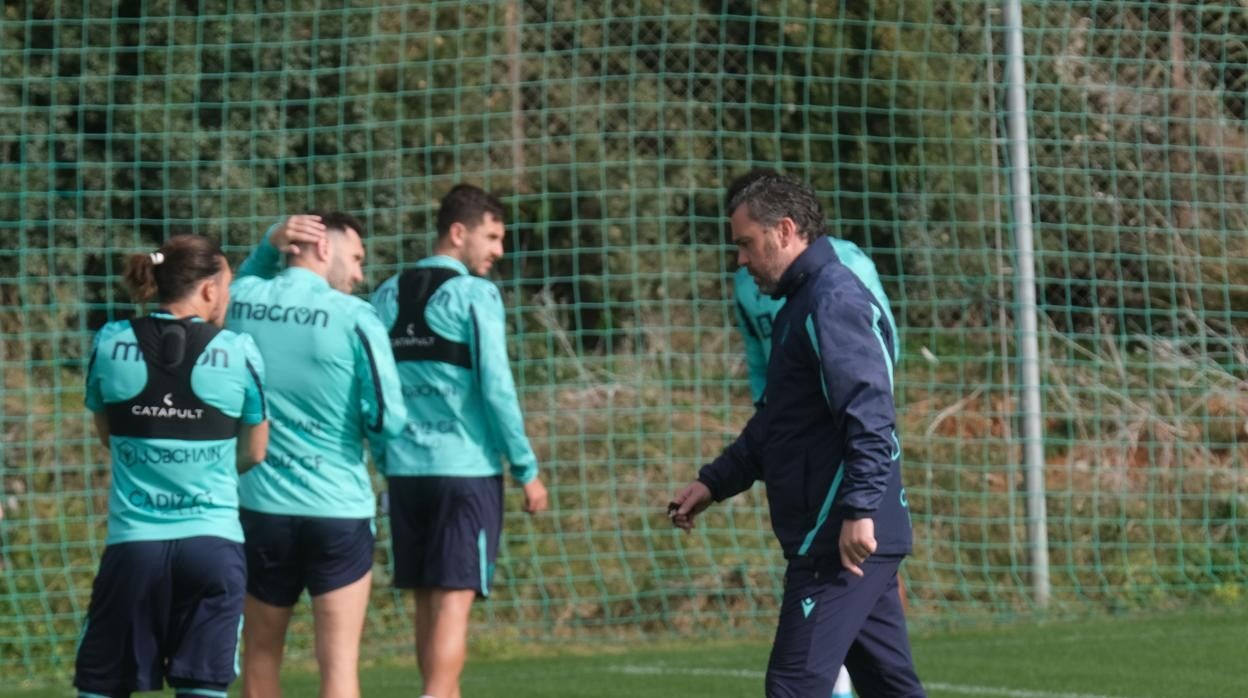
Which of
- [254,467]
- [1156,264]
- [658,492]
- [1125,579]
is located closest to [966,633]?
[1125,579]

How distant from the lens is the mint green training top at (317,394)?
5.96 metres

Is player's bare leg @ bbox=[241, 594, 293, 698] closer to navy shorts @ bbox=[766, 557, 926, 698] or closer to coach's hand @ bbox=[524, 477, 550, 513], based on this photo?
coach's hand @ bbox=[524, 477, 550, 513]

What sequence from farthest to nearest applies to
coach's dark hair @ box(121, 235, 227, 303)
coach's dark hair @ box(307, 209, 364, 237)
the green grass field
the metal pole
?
the metal pole < the green grass field < coach's dark hair @ box(307, 209, 364, 237) < coach's dark hair @ box(121, 235, 227, 303)

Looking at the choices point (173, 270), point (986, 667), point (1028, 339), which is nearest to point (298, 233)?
point (173, 270)

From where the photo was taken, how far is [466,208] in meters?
6.72

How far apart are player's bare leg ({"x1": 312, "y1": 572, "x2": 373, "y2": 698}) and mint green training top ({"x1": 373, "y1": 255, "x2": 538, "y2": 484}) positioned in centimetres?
70

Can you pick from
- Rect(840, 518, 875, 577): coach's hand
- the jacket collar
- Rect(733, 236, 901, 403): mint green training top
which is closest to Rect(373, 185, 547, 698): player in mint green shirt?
Rect(733, 236, 901, 403): mint green training top

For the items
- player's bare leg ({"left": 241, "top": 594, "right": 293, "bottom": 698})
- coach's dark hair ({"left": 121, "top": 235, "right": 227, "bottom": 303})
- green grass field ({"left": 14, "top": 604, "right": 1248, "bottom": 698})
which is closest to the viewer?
coach's dark hair ({"left": 121, "top": 235, "right": 227, "bottom": 303})

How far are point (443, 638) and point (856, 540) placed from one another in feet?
8.81

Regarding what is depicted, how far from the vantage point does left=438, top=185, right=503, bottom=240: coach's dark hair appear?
6719mm

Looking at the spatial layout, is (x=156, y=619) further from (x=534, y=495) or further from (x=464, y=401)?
(x=534, y=495)

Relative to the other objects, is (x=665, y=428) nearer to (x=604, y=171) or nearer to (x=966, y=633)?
(x=604, y=171)

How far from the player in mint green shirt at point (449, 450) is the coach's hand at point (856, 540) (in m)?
2.46

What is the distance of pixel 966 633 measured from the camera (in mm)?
9492
